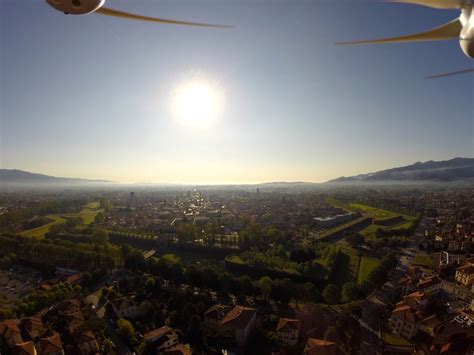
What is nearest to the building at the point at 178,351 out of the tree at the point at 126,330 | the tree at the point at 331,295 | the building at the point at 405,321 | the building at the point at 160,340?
the building at the point at 160,340

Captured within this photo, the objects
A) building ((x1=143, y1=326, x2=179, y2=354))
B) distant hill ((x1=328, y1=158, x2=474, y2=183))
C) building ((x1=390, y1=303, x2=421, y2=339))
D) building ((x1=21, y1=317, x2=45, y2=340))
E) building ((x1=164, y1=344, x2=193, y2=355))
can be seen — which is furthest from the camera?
distant hill ((x1=328, y1=158, x2=474, y2=183))

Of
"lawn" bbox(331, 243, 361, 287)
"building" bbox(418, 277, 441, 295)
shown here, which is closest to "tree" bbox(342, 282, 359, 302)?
"lawn" bbox(331, 243, 361, 287)

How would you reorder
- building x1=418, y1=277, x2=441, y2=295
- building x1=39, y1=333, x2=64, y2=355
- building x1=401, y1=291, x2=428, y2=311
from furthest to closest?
building x1=418, y1=277, x2=441, y2=295
building x1=401, y1=291, x2=428, y2=311
building x1=39, y1=333, x2=64, y2=355

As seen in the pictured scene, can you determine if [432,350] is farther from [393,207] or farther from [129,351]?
[393,207]

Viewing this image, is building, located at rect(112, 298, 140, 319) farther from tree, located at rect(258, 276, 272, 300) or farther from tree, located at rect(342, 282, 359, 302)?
tree, located at rect(342, 282, 359, 302)

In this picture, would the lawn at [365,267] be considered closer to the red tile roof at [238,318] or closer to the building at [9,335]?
the red tile roof at [238,318]
